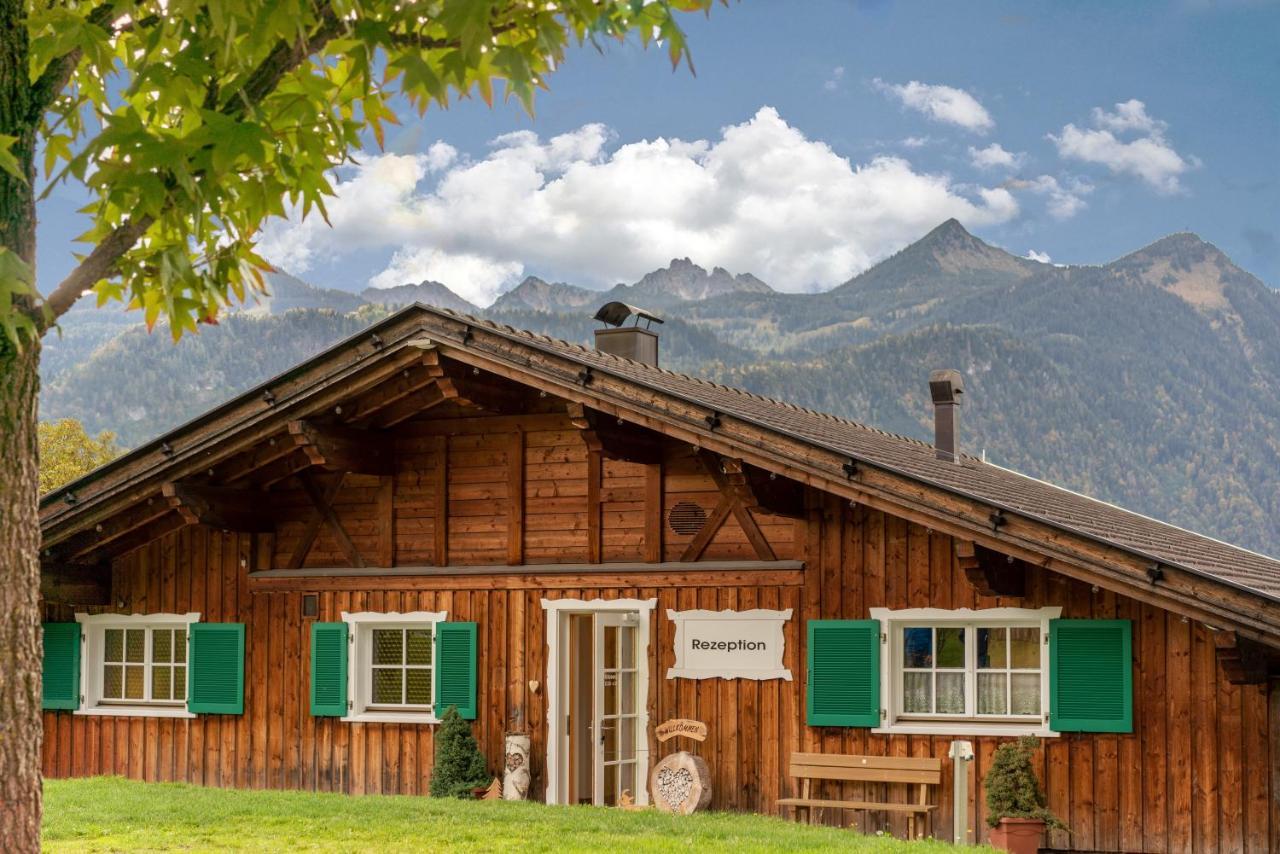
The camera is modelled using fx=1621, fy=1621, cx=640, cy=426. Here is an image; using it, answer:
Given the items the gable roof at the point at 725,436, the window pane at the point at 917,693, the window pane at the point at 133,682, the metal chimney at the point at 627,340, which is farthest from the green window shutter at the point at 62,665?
the window pane at the point at 917,693

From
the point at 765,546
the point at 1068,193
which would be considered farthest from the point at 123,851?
the point at 1068,193

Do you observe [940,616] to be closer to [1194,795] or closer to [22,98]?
[1194,795]

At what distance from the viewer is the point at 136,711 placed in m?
15.0

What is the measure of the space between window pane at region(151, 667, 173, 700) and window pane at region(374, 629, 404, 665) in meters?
2.21

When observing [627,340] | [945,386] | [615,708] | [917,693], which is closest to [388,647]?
[615,708]

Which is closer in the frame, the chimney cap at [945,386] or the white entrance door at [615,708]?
the white entrance door at [615,708]

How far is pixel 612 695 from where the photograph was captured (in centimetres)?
1351

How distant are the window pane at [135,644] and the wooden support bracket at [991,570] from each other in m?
7.78

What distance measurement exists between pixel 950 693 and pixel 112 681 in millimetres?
7982

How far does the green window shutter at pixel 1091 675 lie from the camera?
1146cm

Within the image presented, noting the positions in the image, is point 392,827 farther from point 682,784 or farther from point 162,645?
point 162,645

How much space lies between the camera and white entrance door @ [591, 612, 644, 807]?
13.3m

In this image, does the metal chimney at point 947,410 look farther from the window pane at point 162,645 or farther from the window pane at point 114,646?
the window pane at point 114,646

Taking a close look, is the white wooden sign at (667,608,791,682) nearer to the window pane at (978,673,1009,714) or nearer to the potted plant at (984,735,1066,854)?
the window pane at (978,673,1009,714)
